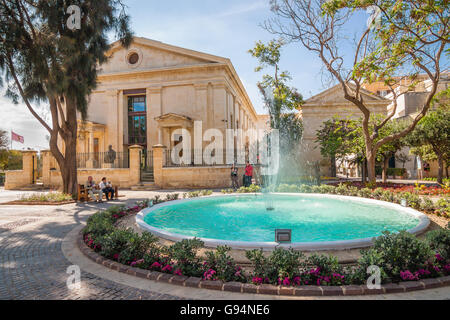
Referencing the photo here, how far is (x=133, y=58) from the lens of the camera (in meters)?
29.8

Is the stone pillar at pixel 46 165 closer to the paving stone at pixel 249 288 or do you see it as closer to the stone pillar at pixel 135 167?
the stone pillar at pixel 135 167

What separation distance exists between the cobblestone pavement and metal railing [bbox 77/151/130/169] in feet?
48.6

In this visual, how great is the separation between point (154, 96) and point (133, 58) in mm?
5478

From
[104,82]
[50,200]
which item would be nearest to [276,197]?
[50,200]

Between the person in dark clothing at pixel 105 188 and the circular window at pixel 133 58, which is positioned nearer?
the person in dark clothing at pixel 105 188

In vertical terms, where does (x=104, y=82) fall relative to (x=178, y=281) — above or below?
above

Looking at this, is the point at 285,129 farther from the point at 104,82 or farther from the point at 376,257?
the point at 376,257

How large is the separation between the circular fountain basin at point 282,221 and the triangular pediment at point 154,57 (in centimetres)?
1962

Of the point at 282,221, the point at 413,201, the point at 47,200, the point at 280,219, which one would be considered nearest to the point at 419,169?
the point at 413,201

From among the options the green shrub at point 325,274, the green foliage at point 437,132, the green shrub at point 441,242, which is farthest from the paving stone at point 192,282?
the green foliage at point 437,132

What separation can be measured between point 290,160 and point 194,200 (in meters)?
20.1

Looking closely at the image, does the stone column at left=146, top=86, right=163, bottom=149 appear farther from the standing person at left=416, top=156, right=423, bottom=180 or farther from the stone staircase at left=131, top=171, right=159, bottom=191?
the standing person at left=416, top=156, right=423, bottom=180

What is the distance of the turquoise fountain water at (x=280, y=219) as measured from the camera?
6691 millimetres

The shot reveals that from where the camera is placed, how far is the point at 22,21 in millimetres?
12992
